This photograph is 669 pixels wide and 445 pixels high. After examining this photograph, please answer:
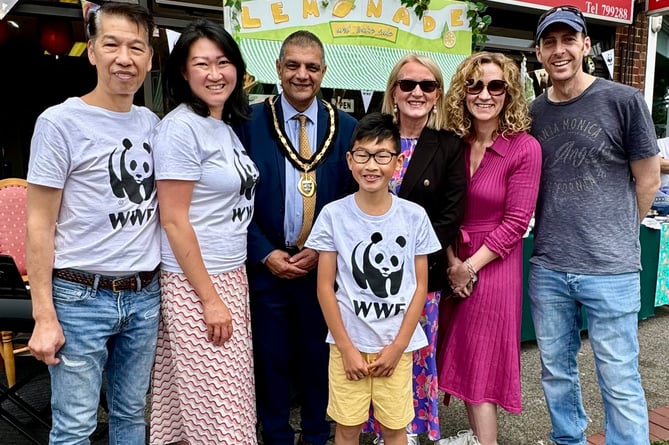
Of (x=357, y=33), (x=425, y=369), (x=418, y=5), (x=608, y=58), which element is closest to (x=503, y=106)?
(x=425, y=369)

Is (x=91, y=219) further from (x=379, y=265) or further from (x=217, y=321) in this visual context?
(x=379, y=265)

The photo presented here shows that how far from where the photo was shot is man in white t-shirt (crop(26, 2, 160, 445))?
171 centimetres

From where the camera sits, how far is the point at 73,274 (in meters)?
1.79

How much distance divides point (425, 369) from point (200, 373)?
1.06 m

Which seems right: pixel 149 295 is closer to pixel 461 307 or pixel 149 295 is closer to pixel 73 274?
pixel 73 274

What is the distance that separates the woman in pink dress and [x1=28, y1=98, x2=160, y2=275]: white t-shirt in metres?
1.38

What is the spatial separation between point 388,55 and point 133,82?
325 cm

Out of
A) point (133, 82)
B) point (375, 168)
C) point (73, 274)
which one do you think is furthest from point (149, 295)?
point (375, 168)

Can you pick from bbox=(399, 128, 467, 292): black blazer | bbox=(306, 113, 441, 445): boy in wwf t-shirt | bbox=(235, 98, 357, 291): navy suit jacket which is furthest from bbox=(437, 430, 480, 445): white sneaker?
bbox=(235, 98, 357, 291): navy suit jacket

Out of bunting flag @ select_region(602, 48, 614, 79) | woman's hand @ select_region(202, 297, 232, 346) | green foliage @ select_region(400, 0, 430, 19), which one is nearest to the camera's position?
woman's hand @ select_region(202, 297, 232, 346)

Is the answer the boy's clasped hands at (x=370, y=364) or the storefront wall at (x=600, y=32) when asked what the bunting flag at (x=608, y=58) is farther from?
the boy's clasped hands at (x=370, y=364)

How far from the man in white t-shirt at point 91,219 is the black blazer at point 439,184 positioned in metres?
1.13

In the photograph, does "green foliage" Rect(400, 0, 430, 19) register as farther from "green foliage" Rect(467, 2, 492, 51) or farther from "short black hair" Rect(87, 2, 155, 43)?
"short black hair" Rect(87, 2, 155, 43)

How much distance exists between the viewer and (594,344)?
2.40 metres
